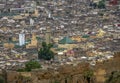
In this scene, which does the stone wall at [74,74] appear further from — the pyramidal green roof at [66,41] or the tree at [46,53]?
the pyramidal green roof at [66,41]

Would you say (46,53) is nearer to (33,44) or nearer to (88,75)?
(33,44)

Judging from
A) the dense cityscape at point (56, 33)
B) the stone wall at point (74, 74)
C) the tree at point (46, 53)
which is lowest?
the dense cityscape at point (56, 33)

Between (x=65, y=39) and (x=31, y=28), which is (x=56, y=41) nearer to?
(x=65, y=39)

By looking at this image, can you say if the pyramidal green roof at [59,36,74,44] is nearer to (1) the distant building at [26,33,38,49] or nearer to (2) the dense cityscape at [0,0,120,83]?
(2) the dense cityscape at [0,0,120,83]

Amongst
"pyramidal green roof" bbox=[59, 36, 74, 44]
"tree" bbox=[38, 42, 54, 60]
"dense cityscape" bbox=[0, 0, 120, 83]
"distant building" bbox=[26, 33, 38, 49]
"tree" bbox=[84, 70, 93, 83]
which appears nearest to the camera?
"tree" bbox=[84, 70, 93, 83]

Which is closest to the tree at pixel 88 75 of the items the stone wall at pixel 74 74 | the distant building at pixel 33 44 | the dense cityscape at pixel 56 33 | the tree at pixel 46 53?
the stone wall at pixel 74 74

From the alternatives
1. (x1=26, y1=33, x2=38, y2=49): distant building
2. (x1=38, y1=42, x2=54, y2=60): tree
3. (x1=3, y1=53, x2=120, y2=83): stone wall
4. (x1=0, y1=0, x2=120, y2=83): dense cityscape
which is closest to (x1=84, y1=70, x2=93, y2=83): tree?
(x1=3, y1=53, x2=120, y2=83): stone wall

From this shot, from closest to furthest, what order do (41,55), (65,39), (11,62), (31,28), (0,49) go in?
(11,62)
(41,55)
(0,49)
(65,39)
(31,28)

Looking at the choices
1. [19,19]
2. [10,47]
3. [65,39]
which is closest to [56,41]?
[65,39]

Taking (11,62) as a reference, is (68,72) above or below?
above
